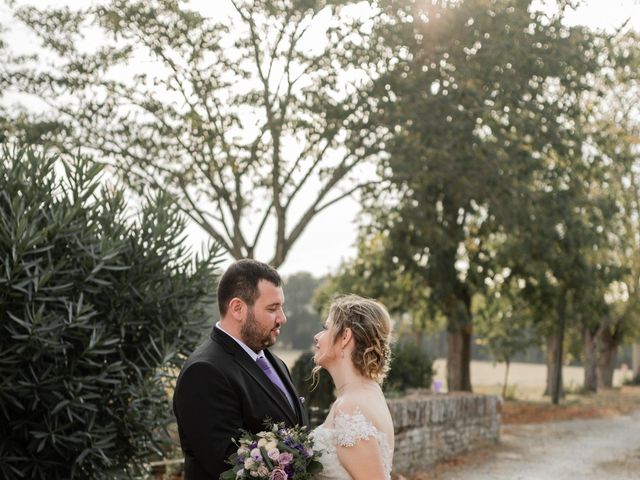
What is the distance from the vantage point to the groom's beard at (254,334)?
432 centimetres

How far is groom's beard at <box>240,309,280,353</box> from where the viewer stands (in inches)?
170

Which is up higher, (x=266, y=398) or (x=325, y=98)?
(x=325, y=98)

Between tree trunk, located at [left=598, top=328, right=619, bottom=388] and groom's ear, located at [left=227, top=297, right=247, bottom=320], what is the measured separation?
146ft

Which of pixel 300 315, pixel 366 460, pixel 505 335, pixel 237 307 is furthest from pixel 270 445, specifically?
pixel 300 315

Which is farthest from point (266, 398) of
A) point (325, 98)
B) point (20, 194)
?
point (325, 98)

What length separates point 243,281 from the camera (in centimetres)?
431

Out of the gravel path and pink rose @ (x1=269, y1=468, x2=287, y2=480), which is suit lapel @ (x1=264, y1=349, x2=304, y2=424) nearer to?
pink rose @ (x1=269, y1=468, x2=287, y2=480)

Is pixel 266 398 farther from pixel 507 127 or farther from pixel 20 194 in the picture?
pixel 507 127

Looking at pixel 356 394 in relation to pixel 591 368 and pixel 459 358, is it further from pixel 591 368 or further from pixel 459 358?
pixel 591 368

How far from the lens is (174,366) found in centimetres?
908

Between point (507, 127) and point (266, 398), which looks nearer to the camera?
point (266, 398)

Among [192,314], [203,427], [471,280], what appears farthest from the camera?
[471,280]

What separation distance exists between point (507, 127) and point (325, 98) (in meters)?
3.98

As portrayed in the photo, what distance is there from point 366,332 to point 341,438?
0.51 metres
